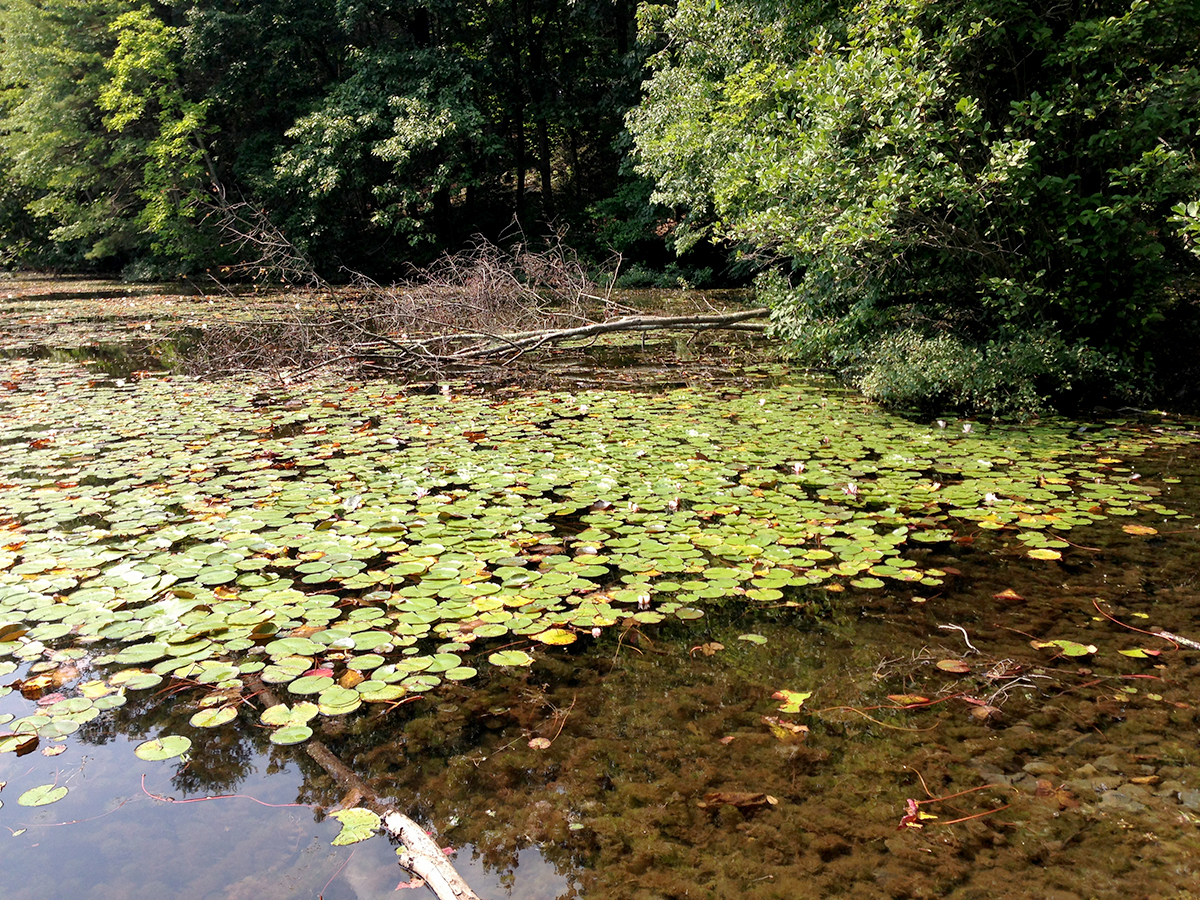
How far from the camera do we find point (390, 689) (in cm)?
242

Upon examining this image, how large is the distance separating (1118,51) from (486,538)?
5.73 meters

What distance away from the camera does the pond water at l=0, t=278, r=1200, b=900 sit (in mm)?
1867

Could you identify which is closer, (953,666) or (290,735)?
(290,735)

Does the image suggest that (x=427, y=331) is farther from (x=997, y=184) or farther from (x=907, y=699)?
(x=907, y=699)

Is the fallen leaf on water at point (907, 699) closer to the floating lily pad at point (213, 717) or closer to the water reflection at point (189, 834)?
the water reflection at point (189, 834)

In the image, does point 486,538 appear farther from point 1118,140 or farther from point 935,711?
point 1118,140

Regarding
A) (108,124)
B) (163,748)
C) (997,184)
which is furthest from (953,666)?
(108,124)

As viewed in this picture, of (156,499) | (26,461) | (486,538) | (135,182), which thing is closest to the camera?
(486,538)

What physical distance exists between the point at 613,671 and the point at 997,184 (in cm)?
503

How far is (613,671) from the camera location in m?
2.61

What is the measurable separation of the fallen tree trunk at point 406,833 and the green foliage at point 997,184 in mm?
5075

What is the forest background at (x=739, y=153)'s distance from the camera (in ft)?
18.4

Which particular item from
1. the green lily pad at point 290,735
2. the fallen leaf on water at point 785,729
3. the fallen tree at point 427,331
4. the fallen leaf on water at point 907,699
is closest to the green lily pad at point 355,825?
the green lily pad at point 290,735

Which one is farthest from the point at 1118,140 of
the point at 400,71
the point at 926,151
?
the point at 400,71
